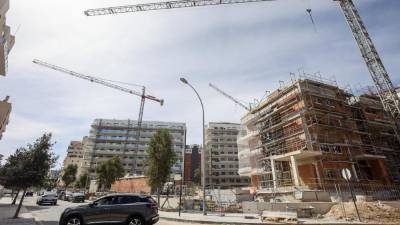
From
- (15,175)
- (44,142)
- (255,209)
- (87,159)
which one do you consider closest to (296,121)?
(255,209)

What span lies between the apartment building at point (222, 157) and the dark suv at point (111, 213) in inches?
2880

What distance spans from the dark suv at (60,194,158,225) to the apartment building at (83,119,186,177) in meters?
86.6

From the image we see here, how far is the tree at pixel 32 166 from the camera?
58.5 feet

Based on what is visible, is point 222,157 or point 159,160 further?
point 222,157

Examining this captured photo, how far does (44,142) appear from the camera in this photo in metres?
18.9

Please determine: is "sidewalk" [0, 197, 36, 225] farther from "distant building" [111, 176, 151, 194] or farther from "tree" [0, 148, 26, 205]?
"distant building" [111, 176, 151, 194]

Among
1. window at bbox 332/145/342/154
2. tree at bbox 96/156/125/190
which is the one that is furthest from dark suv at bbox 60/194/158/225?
tree at bbox 96/156/125/190

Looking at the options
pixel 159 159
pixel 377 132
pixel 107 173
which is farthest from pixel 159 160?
pixel 377 132

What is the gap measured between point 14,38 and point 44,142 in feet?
30.3

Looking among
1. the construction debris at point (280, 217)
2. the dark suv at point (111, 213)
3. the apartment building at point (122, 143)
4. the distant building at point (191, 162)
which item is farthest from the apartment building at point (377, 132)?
the distant building at point (191, 162)

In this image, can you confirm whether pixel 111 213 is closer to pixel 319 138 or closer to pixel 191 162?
pixel 319 138

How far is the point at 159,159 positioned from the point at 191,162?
81.4 meters

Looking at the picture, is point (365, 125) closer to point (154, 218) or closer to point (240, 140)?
point (240, 140)

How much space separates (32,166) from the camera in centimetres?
1822
